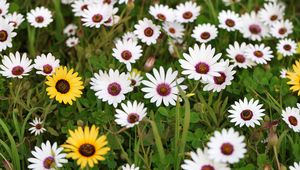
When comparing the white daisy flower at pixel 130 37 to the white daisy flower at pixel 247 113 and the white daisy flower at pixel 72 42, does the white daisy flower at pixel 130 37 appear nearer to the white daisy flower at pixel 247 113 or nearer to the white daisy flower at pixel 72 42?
the white daisy flower at pixel 72 42

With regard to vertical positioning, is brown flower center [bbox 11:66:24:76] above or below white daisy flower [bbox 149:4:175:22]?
below

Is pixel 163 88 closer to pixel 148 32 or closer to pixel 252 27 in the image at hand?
pixel 148 32

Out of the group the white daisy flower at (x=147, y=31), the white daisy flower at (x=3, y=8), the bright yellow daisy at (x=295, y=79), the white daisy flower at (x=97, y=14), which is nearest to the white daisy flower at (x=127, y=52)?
the white daisy flower at (x=147, y=31)

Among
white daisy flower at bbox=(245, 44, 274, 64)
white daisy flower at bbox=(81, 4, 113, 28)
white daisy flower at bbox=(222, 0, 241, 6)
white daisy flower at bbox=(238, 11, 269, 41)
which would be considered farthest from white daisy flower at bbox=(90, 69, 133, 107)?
white daisy flower at bbox=(222, 0, 241, 6)

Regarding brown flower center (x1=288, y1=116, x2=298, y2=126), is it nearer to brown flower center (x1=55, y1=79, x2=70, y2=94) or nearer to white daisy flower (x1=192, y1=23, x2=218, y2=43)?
white daisy flower (x1=192, y1=23, x2=218, y2=43)

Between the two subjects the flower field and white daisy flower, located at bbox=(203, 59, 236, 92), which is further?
white daisy flower, located at bbox=(203, 59, 236, 92)

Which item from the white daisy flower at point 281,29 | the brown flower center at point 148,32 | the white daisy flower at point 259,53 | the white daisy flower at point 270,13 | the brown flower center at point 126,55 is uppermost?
the white daisy flower at point 270,13

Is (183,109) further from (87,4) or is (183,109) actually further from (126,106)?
(87,4)
